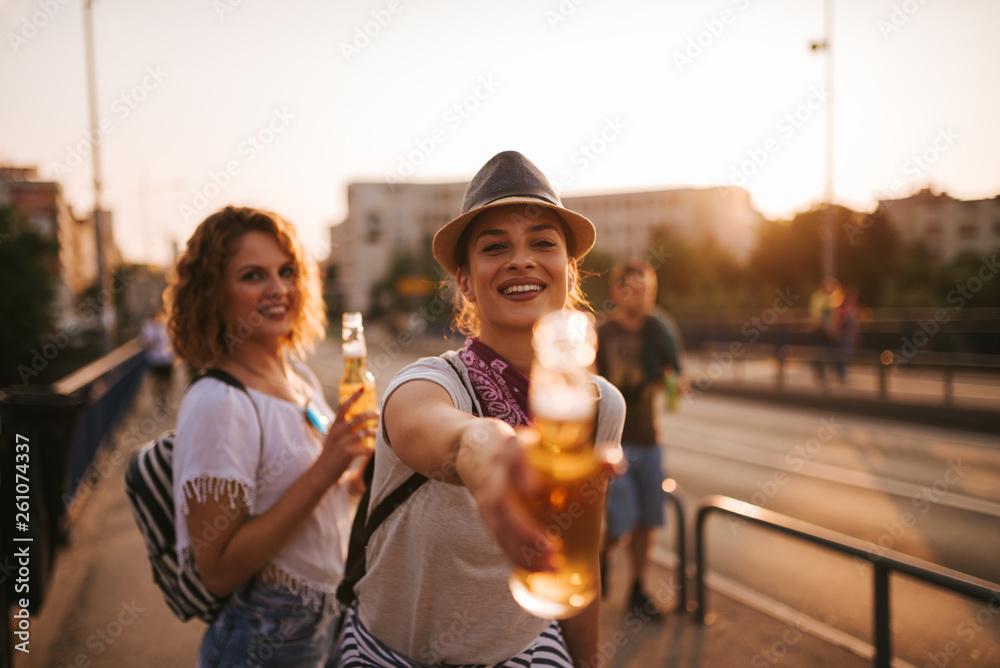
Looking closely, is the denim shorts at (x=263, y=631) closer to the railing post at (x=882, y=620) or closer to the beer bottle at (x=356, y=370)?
the beer bottle at (x=356, y=370)

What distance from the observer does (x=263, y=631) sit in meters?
1.93

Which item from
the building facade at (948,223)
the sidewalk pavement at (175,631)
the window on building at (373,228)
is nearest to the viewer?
the sidewalk pavement at (175,631)

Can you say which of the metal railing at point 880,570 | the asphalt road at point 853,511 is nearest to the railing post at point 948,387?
the asphalt road at point 853,511

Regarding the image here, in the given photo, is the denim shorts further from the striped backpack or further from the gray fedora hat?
the gray fedora hat

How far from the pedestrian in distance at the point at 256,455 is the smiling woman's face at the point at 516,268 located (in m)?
0.53

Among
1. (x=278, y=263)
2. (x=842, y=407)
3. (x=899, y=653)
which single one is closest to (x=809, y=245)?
(x=842, y=407)

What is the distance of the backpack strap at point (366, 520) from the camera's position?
1.56 metres

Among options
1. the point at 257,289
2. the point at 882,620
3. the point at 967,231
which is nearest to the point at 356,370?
the point at 257,289

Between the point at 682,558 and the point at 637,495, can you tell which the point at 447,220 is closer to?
the point at 637,495

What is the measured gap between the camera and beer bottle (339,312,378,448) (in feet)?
6.49

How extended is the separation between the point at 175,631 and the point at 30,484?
4.80 ft

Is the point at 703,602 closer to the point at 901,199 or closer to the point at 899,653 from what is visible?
the point at 899,653

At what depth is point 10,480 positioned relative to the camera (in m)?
3.04

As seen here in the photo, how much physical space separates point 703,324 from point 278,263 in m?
26.2
